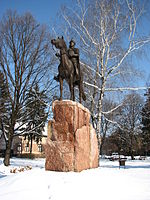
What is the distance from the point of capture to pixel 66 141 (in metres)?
7.00

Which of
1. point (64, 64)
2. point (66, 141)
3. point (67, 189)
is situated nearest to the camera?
point (67, 189)

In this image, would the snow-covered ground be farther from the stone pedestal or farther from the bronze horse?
the bronze horse

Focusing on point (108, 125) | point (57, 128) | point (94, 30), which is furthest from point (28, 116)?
point (108, 125)

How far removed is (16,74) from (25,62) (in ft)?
3.53

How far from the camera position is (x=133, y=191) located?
4.89 metres

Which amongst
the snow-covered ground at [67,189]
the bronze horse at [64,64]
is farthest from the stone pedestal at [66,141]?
the bronze horse at [64,64]

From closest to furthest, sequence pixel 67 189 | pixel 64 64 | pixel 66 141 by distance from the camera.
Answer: pixel 67 189 → pixel 66 141 → pixel 64 64

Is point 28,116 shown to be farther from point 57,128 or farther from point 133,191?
point 133,191

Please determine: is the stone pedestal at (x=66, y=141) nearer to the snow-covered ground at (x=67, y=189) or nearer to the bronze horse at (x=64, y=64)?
the snow-covered ground at (x=67, y=189)

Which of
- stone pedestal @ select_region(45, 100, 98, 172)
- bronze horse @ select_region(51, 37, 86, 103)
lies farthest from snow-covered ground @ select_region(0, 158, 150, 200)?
bronze horse @ select_region(51, 37, 86, 103)

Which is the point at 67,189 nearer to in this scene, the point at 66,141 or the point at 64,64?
the point at 66,141

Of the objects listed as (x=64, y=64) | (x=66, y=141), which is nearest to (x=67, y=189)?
(x=66, y=141)

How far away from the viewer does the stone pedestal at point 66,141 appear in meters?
6.84

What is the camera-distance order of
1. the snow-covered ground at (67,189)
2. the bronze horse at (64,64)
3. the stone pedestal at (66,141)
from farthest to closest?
the bronze horse at (64,64) < the stone pedestal at (66,141) < the snow-covered ground at (67,189)
